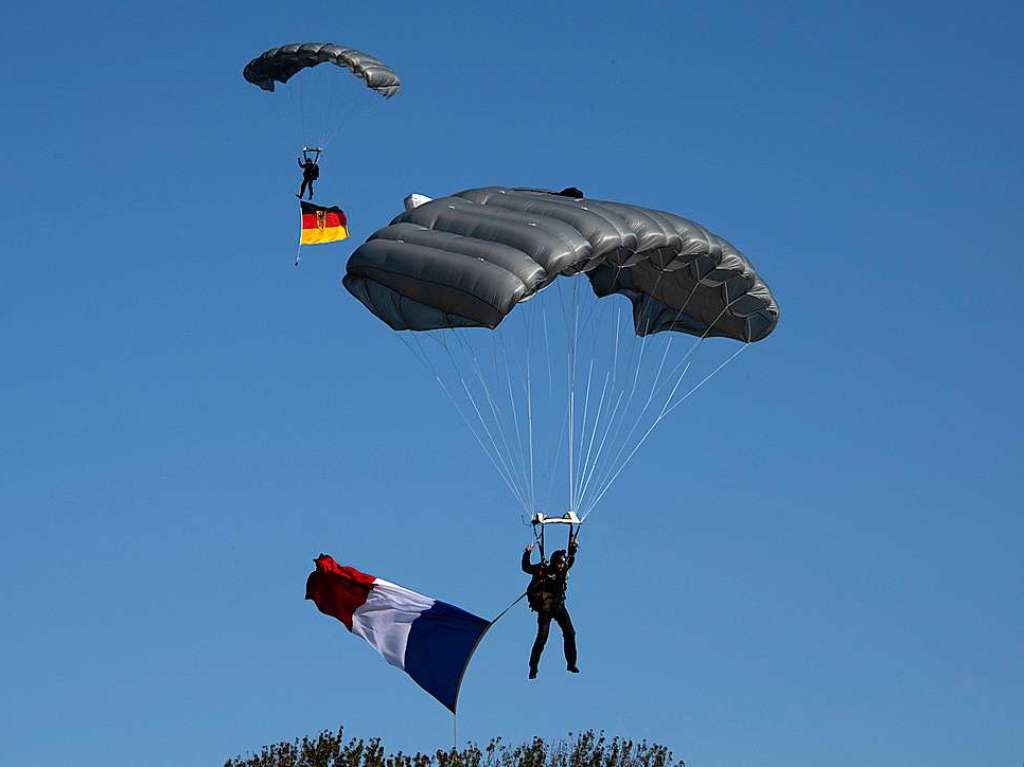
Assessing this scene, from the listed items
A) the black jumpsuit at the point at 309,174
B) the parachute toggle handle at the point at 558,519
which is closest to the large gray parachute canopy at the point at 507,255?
the parachute toggle handle at the point at 558,519

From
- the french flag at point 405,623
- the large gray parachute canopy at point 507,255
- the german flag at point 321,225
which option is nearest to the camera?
the large gray parachute canopy at point 507,255

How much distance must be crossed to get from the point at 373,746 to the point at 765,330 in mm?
7885

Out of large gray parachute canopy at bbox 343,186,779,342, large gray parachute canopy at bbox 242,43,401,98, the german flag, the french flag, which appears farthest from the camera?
the german flag

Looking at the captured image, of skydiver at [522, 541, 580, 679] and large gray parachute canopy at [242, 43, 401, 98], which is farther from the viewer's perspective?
large gray parachute canopy at [242, 43, 401, 98]

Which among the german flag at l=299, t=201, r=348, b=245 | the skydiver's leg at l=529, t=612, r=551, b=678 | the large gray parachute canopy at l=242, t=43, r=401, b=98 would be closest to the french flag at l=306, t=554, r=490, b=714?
the skydiver's leg at l=529, t=612, r=551, b=678

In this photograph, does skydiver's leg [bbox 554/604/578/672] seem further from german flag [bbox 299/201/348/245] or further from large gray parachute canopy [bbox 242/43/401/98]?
german flag [bbox 299/201/348/245]

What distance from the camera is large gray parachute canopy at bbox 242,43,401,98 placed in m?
41.5

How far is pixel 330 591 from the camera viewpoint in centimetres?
3212

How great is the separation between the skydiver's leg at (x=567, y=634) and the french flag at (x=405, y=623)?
215cm

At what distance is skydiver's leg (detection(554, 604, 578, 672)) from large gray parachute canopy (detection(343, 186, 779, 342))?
11.3 feet

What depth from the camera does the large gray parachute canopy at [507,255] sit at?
2802 cm

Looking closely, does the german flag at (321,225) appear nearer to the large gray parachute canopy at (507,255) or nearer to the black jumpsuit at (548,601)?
the large gray parachute canopy at (507,255)

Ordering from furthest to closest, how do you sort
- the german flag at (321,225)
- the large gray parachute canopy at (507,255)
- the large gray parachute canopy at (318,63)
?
the german flag at (321,225) < the large gray parachute canopy at (318,63) < the large gray parachute canopy at (507,255)

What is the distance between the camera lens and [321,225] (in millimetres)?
46062
